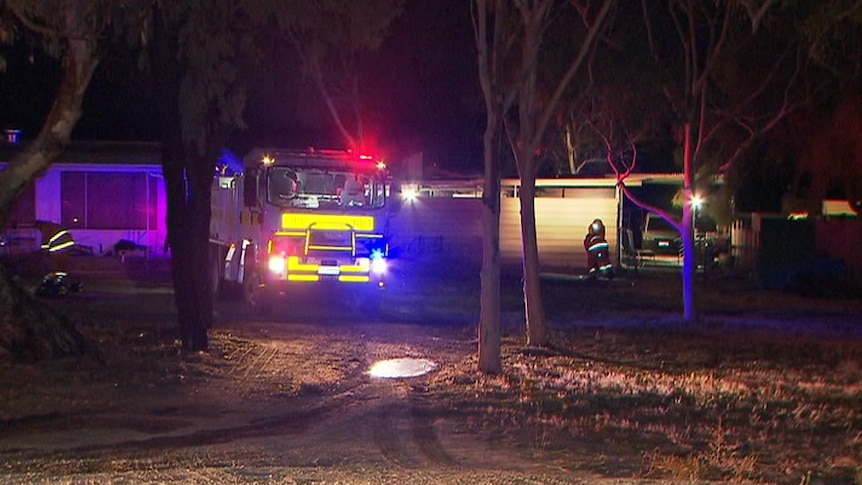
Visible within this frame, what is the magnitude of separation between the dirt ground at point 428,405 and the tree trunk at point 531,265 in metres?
0.39

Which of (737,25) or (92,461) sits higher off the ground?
(737,25)

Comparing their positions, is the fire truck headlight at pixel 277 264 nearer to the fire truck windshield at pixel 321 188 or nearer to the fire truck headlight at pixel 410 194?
the fire truck windshield at pixel 321 188

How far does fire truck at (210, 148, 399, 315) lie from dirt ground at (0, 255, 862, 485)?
0.85 meters

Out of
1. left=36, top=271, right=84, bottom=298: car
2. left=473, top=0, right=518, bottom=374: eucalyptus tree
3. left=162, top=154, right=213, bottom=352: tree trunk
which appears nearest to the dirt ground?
left=473, top=0, right=518, bottom=374: eucalyptus tree

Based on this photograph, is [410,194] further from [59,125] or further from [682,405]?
[682,405]

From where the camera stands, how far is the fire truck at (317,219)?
70.8ft

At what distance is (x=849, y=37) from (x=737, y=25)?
247 centimetres

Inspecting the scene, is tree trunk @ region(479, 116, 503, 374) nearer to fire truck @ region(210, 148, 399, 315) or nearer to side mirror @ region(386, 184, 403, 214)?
fire truck @ region(210, 148, 399, 315)

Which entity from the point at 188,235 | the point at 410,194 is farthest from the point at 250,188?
the point at 410,194

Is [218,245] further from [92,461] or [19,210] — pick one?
[92,461]

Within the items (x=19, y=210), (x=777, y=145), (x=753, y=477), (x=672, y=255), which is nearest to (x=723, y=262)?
(x=672, y=255)

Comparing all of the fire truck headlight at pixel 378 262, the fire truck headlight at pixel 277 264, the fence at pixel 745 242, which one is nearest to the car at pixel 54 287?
the fire truck headlight at pixel 277 264

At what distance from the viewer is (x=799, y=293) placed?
30297 mm

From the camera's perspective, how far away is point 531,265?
18109mm
